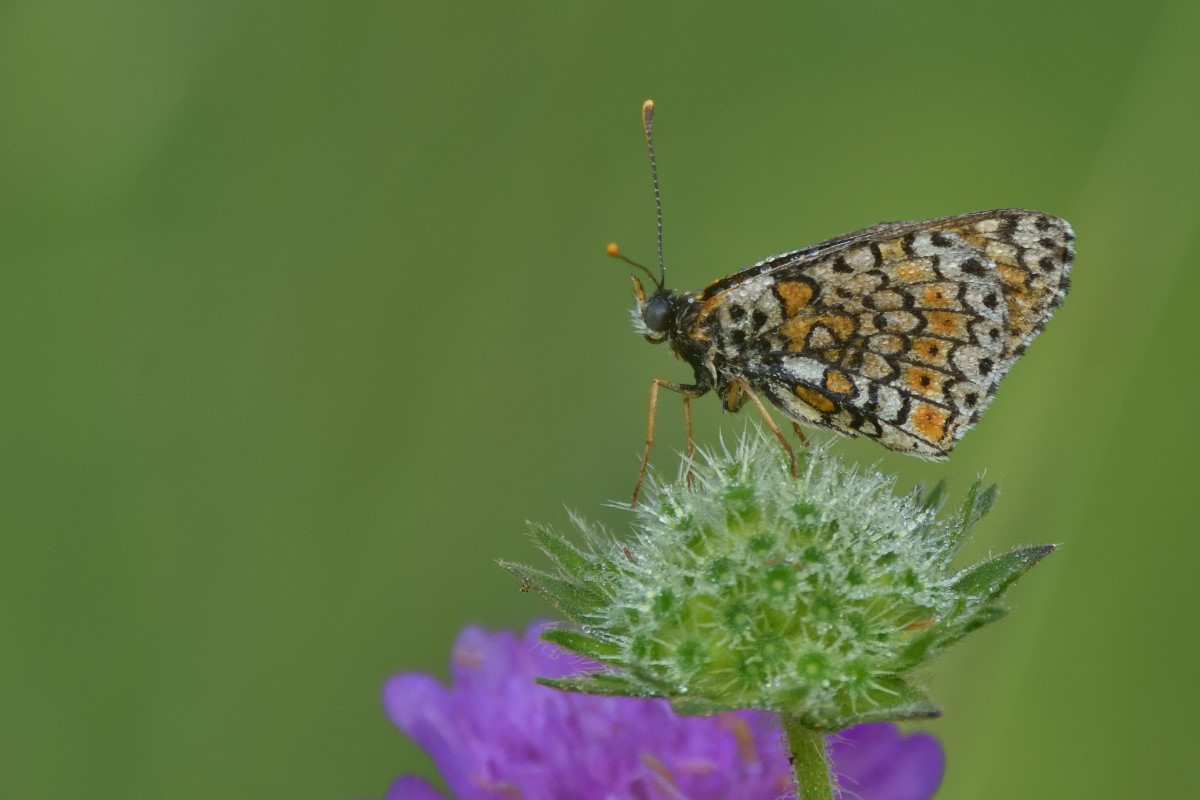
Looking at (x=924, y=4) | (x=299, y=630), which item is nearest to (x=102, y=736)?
(x=299, y=630)

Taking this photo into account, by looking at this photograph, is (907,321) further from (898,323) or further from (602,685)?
(602,685)

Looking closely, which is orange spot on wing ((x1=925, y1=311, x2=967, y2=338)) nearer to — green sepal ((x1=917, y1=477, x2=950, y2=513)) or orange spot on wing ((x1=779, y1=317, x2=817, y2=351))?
orange spot on wing ((x1=779, y1=317, x2=817, y2=351))

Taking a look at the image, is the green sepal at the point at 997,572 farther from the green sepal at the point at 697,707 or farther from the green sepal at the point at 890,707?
the green sepal at the point at 697,707

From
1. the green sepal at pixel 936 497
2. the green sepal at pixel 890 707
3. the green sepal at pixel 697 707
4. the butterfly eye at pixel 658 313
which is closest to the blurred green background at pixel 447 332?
the green sepal at pixel 936 497

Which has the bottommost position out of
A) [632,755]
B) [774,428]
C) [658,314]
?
[632,755]

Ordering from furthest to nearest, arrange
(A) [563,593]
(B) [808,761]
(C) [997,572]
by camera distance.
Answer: (A) [563,593] → (C) [997,572] → (B) [808,761]

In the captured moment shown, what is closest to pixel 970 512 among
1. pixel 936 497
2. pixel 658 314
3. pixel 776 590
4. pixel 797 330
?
pixel 936 497
